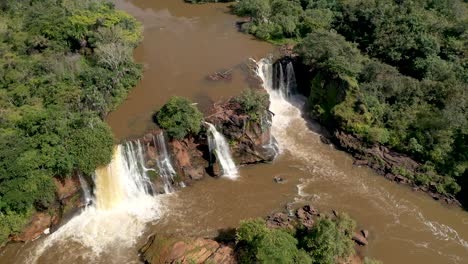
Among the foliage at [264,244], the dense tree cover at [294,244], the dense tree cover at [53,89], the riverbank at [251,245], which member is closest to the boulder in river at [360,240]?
the riverbank at [251,245]

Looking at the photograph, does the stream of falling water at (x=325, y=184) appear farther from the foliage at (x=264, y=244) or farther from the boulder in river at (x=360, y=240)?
the foliage at (x=264, y=244)

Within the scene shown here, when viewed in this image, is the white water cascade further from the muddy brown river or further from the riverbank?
the riverbank

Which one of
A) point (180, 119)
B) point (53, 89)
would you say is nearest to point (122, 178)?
point (180, 119)

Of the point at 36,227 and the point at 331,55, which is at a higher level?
the point at 331,55

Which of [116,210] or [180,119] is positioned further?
[180,119]

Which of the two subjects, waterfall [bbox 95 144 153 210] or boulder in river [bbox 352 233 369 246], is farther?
waterfall [bbox 95 144 153 210]

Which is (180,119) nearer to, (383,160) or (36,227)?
(36,227)

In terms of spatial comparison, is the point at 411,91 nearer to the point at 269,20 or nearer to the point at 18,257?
the point at 269,20

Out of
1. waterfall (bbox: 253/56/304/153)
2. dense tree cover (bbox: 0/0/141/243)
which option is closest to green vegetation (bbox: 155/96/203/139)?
dense tree cover (bbox: 0/0/141/243)
